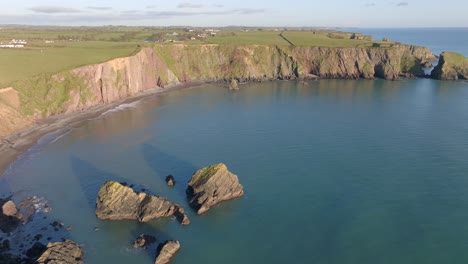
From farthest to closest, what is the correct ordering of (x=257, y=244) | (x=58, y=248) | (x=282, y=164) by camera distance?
(x=282, y=164), (x=257, y=244), (x=58, y=248)

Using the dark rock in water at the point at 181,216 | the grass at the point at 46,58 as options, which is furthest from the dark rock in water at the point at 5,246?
the grass at the point at 46,58

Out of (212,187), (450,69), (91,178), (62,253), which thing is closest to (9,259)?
(62,253)

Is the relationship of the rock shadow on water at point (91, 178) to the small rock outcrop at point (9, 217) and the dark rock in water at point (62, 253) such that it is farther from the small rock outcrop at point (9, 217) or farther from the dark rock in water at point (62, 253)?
the dark rock in water at point (62, 253)

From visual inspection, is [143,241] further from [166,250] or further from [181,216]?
[181,216]

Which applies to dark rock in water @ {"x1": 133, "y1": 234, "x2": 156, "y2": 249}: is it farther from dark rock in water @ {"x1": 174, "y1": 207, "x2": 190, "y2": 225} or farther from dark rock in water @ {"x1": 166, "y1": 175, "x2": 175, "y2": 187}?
dark rock in water @ {"x1": 166, "y1": 175, "x2": 175, "y2": 187}

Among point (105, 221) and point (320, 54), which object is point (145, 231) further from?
point (320, 54)

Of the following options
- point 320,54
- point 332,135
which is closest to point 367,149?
point 332,135

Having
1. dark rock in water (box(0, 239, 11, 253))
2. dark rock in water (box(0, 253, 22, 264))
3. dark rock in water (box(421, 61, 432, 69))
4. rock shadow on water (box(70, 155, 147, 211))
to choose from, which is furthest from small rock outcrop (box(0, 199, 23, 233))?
dark rock in water (box(421, 61, 432, 69))
